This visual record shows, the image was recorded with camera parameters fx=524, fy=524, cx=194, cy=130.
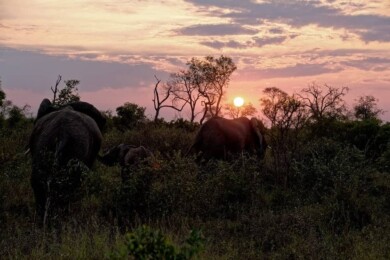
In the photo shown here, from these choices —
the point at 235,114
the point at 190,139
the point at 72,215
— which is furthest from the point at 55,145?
the point at 235,114

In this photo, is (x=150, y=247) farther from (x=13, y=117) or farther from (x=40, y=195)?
(x=13, y=117)

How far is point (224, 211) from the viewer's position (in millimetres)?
10766

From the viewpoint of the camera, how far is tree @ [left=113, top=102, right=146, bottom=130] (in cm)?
3159

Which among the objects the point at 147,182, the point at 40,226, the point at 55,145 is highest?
the point at 55,145

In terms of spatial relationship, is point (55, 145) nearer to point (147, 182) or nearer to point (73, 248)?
point (147, 182)

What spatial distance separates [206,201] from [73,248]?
4102 millimetres

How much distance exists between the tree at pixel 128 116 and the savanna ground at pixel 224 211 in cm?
1690

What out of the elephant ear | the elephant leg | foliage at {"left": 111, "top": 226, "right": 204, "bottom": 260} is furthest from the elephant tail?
the elephant ear

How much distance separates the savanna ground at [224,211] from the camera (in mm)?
7715

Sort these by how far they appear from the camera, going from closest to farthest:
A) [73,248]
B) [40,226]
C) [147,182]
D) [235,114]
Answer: [73,248] → [40,226] → [147,182] → [235,114]

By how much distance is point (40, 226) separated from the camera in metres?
9.56

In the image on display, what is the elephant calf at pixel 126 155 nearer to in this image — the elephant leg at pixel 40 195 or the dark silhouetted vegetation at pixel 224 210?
the dark silhouetted vegetation at pixel 224 210

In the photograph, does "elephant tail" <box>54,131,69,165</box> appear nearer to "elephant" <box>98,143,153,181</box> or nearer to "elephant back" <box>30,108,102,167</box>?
"elephant back" <box>30,108,102,167</box>

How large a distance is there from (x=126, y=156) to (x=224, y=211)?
436 cm
